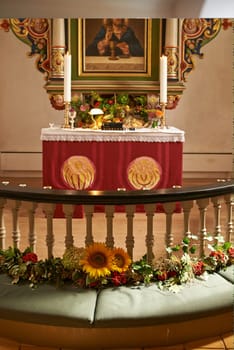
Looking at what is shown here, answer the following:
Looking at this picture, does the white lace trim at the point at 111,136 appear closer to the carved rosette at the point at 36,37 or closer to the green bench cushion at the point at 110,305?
the carved rosette at the point at 36,37

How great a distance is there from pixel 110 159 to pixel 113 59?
138 inches

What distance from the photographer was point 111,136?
6715 millimetres

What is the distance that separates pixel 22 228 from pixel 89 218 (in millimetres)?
3360

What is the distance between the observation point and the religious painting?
945cm

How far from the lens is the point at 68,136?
21.9 ft

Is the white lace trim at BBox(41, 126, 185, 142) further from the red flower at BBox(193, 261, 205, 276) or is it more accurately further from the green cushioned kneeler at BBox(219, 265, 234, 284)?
the red flower at BBox(193, 261, 205, 276)

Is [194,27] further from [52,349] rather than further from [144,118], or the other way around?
[52,349]

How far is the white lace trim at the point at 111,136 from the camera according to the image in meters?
6.65

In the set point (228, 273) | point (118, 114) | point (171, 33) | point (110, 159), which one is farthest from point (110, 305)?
point (171, 33)

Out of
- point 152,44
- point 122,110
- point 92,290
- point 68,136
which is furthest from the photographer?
point 152,44

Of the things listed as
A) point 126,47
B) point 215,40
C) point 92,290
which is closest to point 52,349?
point 92,290

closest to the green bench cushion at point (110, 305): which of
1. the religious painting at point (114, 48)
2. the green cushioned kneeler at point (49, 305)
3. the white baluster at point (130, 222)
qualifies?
the green cushioned kneeler at point (49, 305)

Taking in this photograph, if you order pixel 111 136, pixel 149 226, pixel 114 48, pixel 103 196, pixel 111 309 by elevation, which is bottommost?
pixel 111 309

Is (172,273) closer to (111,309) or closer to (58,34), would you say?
(111,309)
